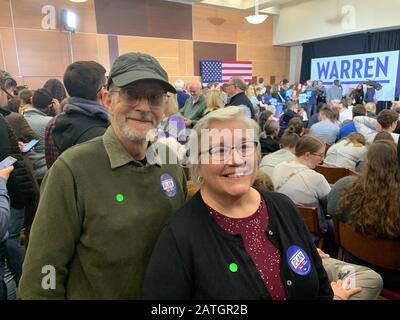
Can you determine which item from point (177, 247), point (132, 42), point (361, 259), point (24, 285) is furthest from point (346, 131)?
point (132, 42)

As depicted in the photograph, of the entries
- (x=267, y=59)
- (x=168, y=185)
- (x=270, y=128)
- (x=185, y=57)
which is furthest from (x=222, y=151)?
(x=267, y=59)

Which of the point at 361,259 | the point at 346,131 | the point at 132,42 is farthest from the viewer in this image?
the point at 132,42

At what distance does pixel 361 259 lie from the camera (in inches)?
74.3

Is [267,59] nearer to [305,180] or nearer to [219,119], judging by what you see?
[305,180]

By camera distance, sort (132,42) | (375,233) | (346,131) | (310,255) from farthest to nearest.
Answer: (132,42)
(346,131)
(375,233)
(310,255)

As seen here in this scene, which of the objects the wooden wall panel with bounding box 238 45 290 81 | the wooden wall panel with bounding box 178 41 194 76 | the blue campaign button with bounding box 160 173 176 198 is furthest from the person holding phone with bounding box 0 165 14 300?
the wooden wall panel with bounding box 238 45 290 81

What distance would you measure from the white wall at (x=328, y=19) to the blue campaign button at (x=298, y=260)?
10775mm

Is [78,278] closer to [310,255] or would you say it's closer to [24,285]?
[24,285]

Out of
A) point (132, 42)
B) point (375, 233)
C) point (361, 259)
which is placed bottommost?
point (361, 259)

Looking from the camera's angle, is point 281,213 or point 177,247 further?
point 281,213

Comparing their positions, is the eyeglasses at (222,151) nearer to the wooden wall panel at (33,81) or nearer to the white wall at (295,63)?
the wooden wall panel at (33,81)

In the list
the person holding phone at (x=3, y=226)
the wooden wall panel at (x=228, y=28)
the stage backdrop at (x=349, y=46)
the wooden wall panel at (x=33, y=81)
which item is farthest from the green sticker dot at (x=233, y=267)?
the stage backdrop at (x=349, y=46)
